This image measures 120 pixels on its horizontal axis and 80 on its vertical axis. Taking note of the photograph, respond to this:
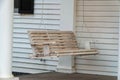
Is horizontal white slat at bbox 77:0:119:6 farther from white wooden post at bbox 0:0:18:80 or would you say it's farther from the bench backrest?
white wooden post at bbox 0:0:18:80

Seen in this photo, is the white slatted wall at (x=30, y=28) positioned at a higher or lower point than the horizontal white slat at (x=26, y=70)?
higher

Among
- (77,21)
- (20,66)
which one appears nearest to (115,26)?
(77,21)

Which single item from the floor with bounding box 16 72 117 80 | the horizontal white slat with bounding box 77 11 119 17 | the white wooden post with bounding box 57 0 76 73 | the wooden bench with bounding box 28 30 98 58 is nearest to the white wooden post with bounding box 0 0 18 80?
the wooden bench with bounding box 28 30 98 58

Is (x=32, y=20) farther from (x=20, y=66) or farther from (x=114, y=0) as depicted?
(x=114, y=0)

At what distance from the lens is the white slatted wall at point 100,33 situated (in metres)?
8.24

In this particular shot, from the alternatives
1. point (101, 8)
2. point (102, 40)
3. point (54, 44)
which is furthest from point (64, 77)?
point (101, 8)

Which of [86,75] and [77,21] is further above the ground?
[77,21]

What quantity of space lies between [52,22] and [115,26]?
5.48 ft

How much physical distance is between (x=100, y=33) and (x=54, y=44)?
1272mm

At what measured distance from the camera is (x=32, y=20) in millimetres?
9211
